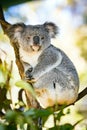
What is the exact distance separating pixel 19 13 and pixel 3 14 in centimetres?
10

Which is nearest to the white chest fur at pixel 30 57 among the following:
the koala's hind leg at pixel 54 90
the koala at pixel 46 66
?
the koala at pixel 46 66

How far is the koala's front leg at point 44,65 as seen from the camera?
5.42ft

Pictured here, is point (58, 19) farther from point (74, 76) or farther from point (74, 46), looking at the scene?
point (74, 76)

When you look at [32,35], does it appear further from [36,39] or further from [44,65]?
[44,65]

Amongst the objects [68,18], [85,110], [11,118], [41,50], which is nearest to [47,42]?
[41,50]

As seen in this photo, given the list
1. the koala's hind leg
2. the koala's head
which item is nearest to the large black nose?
the koala's head

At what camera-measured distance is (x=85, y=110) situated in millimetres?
1577

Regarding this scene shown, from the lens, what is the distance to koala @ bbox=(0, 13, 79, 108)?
162 centimetres

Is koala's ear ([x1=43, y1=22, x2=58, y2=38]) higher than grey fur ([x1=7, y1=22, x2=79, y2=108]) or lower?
higher

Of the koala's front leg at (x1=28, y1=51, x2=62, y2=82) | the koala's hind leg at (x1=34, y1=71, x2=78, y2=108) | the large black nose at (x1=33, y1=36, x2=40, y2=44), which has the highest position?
the large black nose at (x1=33, y1=36, x2=40, y2=44)

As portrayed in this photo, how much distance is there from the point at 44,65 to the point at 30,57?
0.09 metres

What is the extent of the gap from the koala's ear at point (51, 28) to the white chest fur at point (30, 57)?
0.41ft

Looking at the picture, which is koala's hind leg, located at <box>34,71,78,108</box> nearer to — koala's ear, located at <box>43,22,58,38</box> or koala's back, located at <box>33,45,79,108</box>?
koala's back, located at <box>33,45,79,108</box>

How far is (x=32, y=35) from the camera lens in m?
1.69
